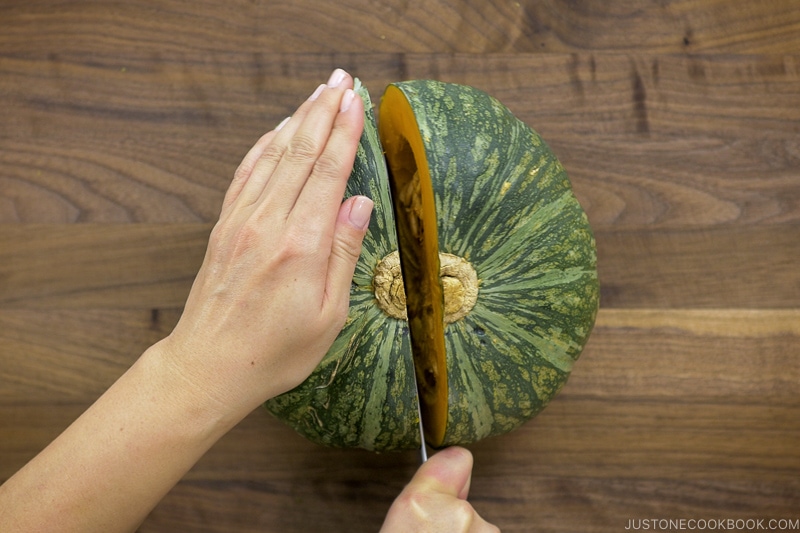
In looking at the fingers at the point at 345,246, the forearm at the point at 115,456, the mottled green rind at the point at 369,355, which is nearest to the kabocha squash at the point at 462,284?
the mottled green rind at the point at 369,355

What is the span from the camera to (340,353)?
1.01m

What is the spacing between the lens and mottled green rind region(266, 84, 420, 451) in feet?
3.32

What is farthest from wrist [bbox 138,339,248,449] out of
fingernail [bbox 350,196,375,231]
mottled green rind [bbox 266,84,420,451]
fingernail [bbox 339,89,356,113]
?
fingernail [bbox 339,89,356,113]

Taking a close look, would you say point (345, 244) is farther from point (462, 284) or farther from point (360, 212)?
point (462, 284)

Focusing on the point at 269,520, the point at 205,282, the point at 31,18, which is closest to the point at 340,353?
the point at 205,282

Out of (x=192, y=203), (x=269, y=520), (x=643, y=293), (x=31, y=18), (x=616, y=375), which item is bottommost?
(x=269, y=520)

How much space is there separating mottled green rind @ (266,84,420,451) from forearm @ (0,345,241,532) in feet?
0.66

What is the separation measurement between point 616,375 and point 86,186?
3.79ft

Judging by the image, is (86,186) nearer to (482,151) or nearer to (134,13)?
(134,13)

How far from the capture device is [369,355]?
3.35 feet

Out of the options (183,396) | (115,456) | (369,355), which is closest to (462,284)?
(369,355)

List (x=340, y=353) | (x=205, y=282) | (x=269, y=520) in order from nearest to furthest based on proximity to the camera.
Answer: (x=205, y=282) < (x=340, y=353) < (x=269, y=520)

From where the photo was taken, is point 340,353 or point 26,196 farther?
point 26,196

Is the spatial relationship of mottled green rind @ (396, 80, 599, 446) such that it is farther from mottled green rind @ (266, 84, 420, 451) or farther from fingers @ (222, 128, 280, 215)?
fingers @ (222, 128, 280, 215)
